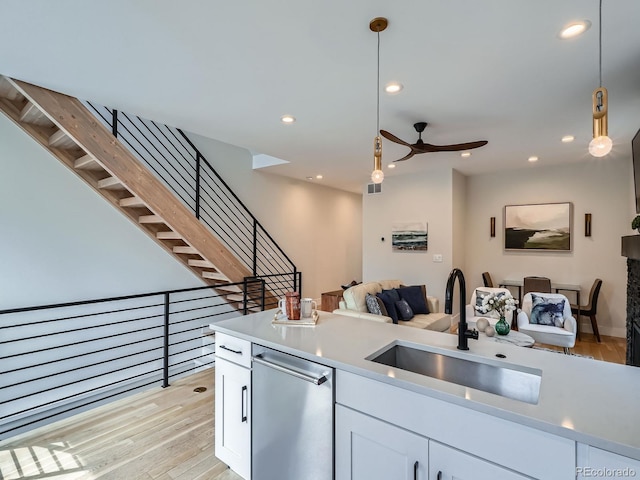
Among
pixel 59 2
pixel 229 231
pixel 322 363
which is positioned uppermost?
pixel 59 2

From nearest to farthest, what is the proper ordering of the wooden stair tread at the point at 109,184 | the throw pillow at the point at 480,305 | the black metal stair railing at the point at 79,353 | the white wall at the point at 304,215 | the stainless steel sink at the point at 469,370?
the stainless steel sink at the point at 469,370 < the black metal stair railing at the point at 79,353 < the wooden stair tread at the point at 109,184 < the throw pillow at the point at 480,305 < the white wall at the point at 304,215

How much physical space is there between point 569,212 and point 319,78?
504 cm

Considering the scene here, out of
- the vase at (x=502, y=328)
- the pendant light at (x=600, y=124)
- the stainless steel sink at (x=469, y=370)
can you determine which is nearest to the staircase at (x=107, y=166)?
the stainless steel sink at (x=469, y=370)

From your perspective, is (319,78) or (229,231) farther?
(229,231)

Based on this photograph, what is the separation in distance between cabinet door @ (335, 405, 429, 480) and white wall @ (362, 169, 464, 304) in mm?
4560

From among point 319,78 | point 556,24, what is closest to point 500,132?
point 556,24

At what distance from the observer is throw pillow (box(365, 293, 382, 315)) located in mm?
3801

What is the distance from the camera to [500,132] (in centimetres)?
372

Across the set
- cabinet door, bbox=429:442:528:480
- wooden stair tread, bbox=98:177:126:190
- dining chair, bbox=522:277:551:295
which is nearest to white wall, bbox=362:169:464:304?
dining chair, bbox=522:277:551:295

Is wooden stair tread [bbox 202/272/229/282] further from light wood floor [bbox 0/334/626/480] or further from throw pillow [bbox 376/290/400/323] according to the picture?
throw pillow [bbox 376/290/400/323]

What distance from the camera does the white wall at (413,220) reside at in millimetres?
5559

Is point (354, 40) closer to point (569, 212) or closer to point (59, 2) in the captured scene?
point (59, 2)

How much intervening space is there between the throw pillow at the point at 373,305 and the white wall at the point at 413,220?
2252 millimetres

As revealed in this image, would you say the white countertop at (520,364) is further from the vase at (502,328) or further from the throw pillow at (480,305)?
the throw pillow at (480,305)
